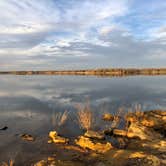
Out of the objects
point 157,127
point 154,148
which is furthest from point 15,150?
point 157,127

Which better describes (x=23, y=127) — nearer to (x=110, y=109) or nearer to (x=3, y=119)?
(x=3, y=119)

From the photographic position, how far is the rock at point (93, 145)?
11.0 meters

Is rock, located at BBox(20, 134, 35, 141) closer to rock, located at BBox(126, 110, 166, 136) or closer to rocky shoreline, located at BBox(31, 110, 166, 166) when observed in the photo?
rocky shoreline, located at BBox(31, 110, 166, 166)

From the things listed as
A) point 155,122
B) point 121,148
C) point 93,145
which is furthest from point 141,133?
point 155,122

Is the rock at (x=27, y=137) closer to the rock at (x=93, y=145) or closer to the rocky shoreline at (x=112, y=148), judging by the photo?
the rocky shoreline at (x=112, y=148)

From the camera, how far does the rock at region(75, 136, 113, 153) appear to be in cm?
1105

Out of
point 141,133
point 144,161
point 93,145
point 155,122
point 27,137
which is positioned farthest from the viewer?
point 155,122

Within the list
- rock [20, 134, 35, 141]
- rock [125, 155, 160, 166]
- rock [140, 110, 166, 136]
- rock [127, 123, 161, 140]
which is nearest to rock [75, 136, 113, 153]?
rock [125, 155, 160, 166]

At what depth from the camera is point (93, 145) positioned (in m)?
11.5

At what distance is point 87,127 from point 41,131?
2576 millimetres

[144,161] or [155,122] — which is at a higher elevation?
[144,161]

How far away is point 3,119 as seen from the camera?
59.9ft

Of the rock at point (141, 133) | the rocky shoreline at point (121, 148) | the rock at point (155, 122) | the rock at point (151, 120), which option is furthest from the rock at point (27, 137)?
the rock at point (155, 122)

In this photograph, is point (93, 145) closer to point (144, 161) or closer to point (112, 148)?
point (112, 148)
